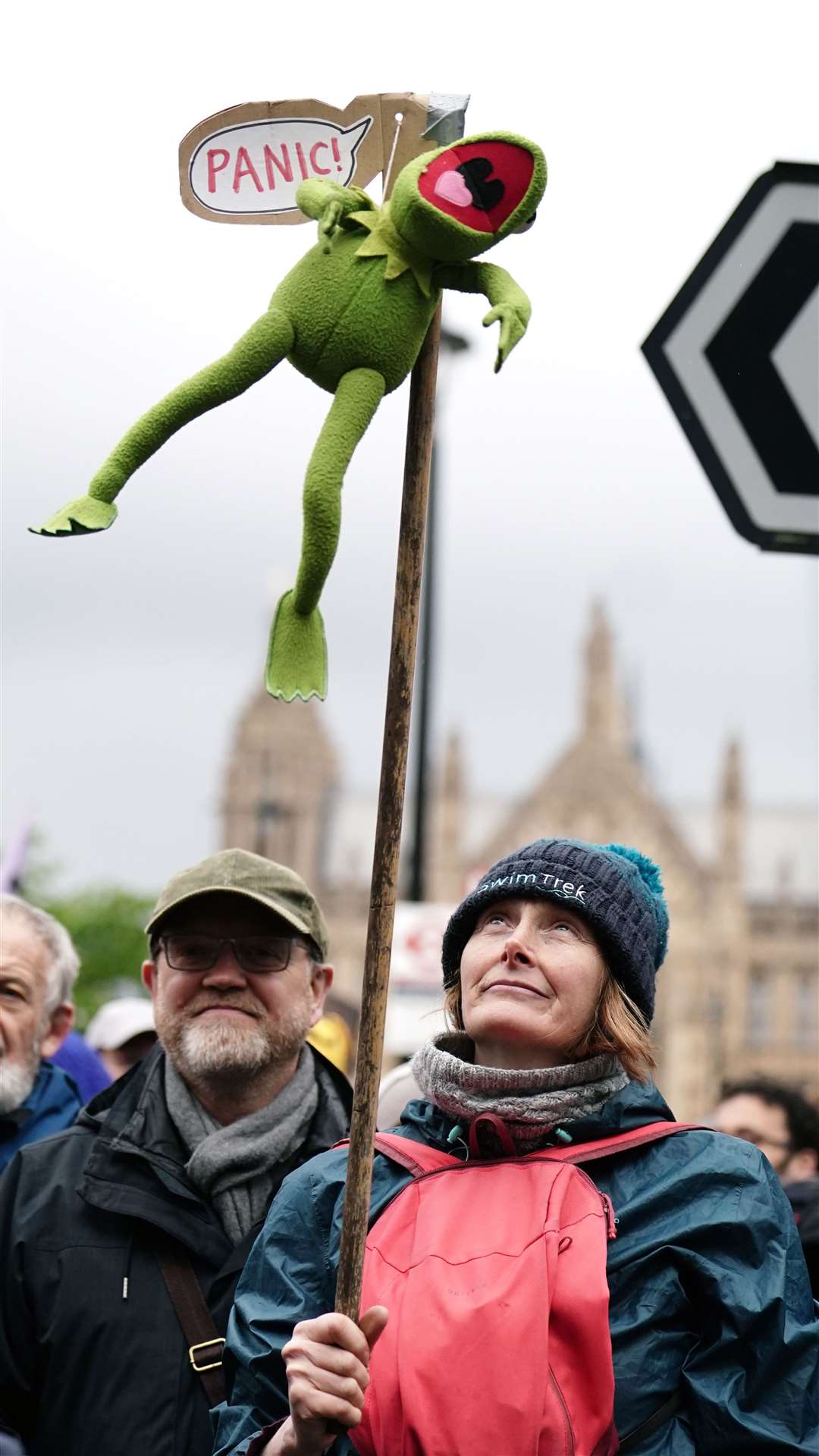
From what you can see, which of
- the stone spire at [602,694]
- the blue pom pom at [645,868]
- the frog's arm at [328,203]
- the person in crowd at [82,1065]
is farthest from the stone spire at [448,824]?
the frog's arm at [328,203]

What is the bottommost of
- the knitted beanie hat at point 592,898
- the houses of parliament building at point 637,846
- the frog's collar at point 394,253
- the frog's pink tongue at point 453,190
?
the knitted beanie hat at point 592,898

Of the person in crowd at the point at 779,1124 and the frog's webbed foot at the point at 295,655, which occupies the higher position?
the frog's webbed foot at the point at 295,655

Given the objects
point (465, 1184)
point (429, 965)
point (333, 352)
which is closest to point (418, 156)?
point (333, 352)

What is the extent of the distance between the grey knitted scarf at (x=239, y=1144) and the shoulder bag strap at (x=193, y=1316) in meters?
0.10

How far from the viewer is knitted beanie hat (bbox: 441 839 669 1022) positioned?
8.75ft

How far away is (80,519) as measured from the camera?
2.28 meters

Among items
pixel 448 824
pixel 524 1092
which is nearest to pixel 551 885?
pixel 524 1092

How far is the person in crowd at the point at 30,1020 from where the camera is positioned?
4.06m

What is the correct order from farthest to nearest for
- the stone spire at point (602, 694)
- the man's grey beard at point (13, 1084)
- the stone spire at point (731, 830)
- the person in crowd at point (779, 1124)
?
the stone spire at point (602, 694)
the stone spire at point (731, 830)
the person in crowd at point (779, 1124)
the man's grey beard at point (13, 1084)

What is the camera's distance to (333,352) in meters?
2.42

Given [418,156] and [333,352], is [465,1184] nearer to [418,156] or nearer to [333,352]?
[333,352]

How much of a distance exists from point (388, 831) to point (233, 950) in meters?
1.26

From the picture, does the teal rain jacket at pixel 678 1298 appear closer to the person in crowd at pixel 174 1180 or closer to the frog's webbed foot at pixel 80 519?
the person in crowd at pixel 174 1180

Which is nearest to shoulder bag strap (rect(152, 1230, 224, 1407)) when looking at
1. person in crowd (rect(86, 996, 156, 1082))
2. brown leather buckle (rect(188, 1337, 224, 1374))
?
brown leather buckle (rect(188, 1337, 224, 1374))
